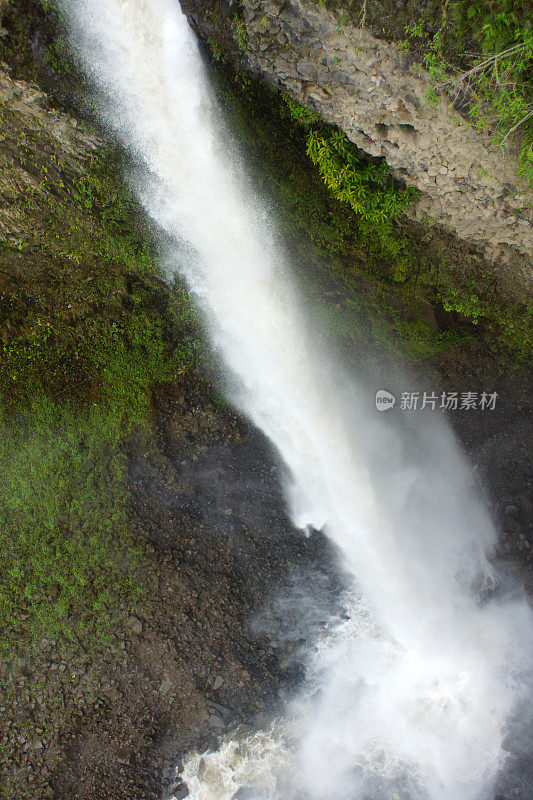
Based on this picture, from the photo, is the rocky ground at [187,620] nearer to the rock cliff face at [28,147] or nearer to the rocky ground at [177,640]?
the rocky ground at [177,640]

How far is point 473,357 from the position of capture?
677cm

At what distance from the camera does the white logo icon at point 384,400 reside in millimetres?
7070

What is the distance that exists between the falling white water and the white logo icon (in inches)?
6.9

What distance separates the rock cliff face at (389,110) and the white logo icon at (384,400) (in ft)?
7.46

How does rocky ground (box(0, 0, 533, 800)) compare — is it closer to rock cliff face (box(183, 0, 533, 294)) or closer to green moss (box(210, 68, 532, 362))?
green moss (box(210, 68, 532, 362))

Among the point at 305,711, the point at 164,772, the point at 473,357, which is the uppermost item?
the point at 473,357

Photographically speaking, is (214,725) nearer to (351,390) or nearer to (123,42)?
(351,390)

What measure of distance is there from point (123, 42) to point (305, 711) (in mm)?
9191

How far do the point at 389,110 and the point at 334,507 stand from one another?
526 cm

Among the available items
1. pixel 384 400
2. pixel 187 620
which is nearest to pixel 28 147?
pixel 384 400

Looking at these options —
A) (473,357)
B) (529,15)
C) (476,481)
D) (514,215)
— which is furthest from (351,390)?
(529,15)

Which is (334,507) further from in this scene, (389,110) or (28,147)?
(28,147)

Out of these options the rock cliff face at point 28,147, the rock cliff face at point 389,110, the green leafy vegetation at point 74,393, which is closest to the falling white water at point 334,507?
the rock cliff face at point 28,147

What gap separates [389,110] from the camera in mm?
5172
